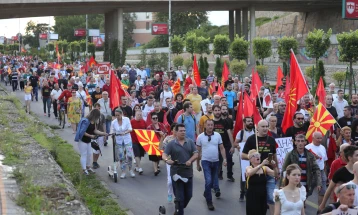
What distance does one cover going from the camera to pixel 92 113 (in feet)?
49.1

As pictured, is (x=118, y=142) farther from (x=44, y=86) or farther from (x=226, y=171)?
(x=44, y=86)

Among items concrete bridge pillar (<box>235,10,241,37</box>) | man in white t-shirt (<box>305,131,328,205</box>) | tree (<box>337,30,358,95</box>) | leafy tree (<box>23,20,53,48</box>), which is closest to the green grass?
man in white t-shirt (<box>305,131,328,205</box>)

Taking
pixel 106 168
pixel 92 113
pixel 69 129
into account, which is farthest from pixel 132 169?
pixel 69 129

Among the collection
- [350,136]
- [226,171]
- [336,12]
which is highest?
[336,12]

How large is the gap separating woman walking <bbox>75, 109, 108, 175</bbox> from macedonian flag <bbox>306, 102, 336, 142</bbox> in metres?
4.40

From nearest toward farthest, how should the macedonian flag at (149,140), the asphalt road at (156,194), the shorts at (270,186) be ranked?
1. the shorts at (270,186)
2. the asphalt road at (156,194)
3. the macedonian flag at (149,140)

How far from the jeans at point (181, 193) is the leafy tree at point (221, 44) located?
132 feet

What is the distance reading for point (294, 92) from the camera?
560 inches

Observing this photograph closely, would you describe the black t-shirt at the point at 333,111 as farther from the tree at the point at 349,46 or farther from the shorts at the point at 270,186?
the tree at the point at 349,46

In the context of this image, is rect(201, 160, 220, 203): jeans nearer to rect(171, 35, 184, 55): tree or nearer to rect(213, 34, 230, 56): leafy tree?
rect(213, 34, 230, 56): leafy tree

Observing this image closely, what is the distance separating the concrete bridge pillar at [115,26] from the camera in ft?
192

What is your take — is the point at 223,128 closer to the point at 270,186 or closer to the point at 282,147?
the point at 282,147

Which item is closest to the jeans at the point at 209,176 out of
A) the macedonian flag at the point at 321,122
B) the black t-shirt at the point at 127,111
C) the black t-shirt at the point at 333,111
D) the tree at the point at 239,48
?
the macedonian flag at the point at 321,122

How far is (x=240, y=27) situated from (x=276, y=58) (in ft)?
16.4
